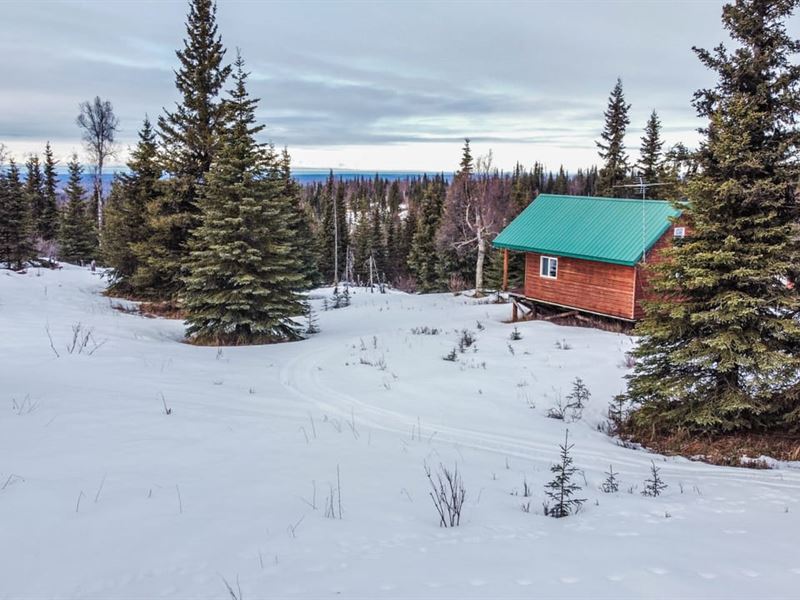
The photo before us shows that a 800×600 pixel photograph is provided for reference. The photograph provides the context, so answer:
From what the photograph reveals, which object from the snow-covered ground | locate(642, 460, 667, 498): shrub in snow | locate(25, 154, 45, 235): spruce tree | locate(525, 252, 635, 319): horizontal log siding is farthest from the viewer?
locate(25, 154, 45, 235): spruce tree

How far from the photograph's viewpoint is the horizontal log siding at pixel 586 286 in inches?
840

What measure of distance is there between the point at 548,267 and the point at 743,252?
15.5 m

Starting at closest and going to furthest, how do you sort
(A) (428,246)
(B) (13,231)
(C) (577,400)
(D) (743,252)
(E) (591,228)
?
(D) (743,252), (C) (577,400), (E) (591,228), (B) (13,231), (A) (428,246)

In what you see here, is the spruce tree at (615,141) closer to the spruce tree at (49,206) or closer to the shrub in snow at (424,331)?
the shrub in snow at (424,331)

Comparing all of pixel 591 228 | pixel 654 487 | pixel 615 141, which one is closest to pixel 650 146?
pixel 615 141

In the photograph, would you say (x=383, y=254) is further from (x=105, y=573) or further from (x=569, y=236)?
(x=105, y=573)

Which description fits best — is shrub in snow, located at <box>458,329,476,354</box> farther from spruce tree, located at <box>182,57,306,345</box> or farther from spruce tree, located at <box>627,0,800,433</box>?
spruce tree, located at <box>627,0,800,433</box>

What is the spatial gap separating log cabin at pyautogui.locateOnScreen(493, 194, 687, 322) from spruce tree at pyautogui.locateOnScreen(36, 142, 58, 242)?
43285 millimetres

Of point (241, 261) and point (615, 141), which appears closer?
point (241, 261)

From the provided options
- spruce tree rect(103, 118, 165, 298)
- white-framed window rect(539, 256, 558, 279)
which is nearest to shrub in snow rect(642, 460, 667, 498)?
white-framed window rect(539, 256, 558, 279)

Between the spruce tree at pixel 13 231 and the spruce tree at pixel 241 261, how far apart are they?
17.0 meters

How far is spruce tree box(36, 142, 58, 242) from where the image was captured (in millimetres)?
49469

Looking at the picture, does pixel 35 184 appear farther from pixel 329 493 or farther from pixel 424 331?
pixel 329 493

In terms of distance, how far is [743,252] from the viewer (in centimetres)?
925
